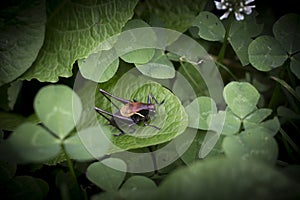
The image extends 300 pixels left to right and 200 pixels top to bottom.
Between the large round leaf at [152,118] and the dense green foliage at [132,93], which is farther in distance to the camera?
the large round leaf at [152,118]

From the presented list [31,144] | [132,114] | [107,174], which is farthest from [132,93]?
[31,144]

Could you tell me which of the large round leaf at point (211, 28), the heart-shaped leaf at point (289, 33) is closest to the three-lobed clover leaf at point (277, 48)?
the heart-shaped leaf at point (289, 33)

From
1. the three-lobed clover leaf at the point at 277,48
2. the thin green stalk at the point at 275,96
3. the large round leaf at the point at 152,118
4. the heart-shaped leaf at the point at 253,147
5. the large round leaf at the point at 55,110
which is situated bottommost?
the thin green stalk at the point at 275,96

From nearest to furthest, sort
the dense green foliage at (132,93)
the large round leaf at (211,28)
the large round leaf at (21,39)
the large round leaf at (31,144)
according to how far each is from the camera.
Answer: the large round leaf at (31,144) < the dense green foliage at (132,93) < the large round leaf at (21,39) < the large round leaf at (211,28)

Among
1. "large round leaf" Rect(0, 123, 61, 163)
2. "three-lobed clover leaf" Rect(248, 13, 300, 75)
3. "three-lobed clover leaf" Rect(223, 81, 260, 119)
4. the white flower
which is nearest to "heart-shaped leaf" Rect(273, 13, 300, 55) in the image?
"three-lobed clover leaf" Rect(248, 13, 300, 75)

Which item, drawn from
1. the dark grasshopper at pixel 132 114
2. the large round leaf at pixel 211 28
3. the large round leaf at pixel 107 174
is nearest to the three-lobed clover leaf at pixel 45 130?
the large round leaf at pixel 107 174

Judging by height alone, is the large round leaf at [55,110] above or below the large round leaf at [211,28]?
above

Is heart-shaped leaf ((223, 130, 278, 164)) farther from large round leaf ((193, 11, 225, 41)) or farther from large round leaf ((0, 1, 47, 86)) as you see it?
large round leaf ((0, 1, 47, 86))

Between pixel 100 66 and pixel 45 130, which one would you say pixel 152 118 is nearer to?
pixel 100 66

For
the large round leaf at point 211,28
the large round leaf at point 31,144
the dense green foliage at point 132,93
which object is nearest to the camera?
the large round leaf at point 31,144

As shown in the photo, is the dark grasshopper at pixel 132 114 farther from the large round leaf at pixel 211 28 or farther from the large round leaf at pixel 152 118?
the large round leaf at pixel 211 28
